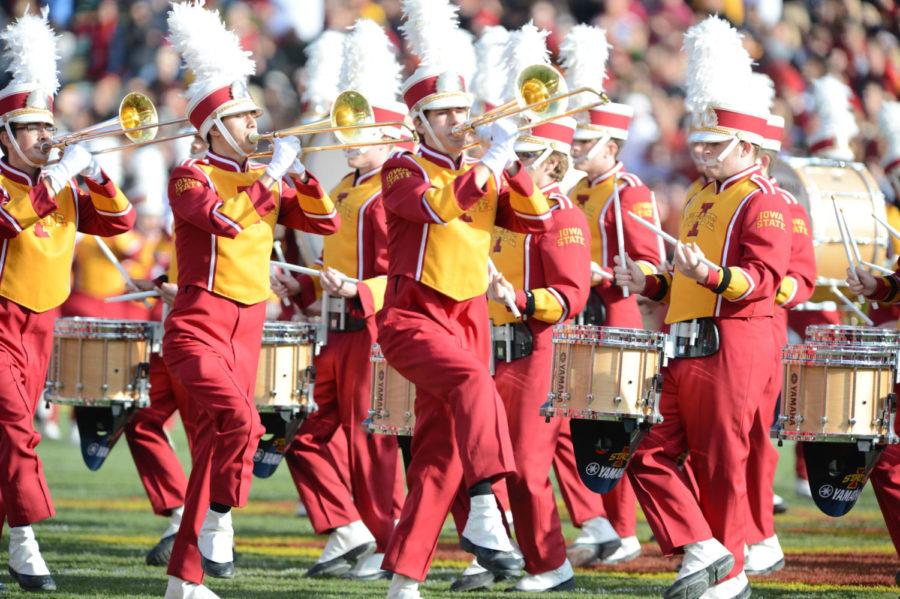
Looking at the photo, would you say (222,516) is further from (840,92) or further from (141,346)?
(840,92)

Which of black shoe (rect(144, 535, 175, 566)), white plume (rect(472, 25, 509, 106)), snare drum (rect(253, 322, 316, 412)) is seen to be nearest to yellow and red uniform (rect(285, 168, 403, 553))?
snare drum (rect(253, 322, 316, 412))

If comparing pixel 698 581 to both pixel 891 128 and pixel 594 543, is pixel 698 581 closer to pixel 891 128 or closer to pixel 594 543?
pixel 594 543

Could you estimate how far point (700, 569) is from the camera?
23.9 ft

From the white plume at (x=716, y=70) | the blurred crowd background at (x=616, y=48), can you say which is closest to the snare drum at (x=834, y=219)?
the white plume at (x=716, y=70)

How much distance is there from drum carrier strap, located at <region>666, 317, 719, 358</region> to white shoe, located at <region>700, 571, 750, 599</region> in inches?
37.7

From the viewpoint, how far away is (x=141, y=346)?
8648 mm

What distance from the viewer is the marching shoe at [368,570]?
8.80 m

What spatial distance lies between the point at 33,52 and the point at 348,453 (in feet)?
8.34

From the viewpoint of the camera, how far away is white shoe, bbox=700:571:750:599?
7352 millimetres

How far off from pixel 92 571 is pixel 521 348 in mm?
2403

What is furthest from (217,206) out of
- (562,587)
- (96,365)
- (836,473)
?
(836,473)

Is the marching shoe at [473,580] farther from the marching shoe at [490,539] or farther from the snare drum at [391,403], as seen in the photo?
the marching shoe at [490,539]

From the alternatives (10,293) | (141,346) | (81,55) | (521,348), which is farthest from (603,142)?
(81,55)

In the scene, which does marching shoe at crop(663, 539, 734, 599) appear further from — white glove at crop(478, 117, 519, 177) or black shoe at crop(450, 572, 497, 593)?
white glove at crop(478, 117, 519, 177)
